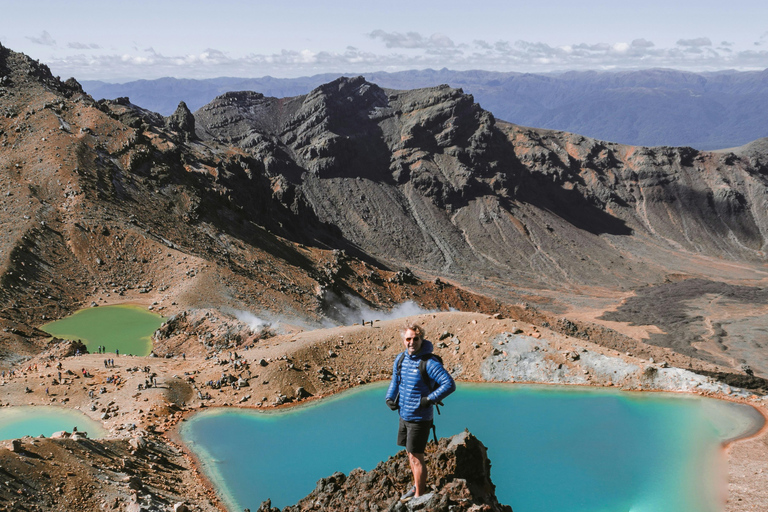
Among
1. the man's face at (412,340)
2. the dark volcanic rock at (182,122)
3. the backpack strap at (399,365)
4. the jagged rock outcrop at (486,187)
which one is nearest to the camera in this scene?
the man's face at (412,340)

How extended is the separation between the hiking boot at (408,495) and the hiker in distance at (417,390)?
0.08ft

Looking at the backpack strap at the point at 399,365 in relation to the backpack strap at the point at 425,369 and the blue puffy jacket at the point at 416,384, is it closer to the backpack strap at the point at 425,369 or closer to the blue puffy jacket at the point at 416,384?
the blue puffy jacket at the point at 416,384

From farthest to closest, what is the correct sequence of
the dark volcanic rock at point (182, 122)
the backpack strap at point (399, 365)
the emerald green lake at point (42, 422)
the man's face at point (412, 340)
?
the dark volcanic rock at point (182, 122)
the emerald green lake at point (42, 422)
the backpack strap at point (399, 365)
the man's face at point (412, 340)

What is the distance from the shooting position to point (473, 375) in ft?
112

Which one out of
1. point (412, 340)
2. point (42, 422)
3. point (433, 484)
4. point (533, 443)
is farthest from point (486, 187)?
point (412, 340)

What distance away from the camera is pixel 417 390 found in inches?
473

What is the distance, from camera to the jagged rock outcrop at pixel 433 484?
40.4ft

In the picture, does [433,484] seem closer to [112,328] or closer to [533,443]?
[533,443]

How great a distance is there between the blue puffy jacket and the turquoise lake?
1045cm

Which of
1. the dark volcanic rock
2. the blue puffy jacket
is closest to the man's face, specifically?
the blue puffy jacket

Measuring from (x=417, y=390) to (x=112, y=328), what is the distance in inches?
1517

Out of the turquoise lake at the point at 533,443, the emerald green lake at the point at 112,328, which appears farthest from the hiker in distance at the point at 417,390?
the emerald green lake at the point at 112,328

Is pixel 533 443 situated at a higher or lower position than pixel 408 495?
lower

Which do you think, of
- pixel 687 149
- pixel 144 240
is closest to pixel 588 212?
pixel 687 149
